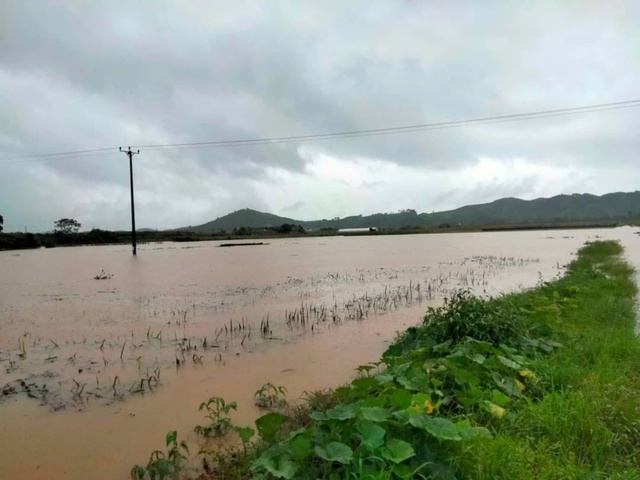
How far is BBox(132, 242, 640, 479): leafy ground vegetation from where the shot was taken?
262cm

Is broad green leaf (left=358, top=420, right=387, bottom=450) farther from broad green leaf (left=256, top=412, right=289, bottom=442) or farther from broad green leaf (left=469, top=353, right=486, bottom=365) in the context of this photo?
broad green leaf (left=469, top=353, right=486, bottom=365)

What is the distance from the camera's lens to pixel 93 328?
370 inches

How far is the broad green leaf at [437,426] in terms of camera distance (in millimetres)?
2559

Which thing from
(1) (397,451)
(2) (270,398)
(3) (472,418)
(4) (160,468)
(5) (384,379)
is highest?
(1) (397,451)

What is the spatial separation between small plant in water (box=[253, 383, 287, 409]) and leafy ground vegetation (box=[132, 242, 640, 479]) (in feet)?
0.52

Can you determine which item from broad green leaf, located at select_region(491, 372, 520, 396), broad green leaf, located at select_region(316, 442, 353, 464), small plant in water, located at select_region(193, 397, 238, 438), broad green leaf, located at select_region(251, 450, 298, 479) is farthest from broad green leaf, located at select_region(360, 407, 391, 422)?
small plant in water, located at select_region(193, 397, 238, 438)

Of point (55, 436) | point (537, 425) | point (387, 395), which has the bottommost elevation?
point (55, 436)

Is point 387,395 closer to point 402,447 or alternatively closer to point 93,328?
point 402,447

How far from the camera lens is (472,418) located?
338 cm

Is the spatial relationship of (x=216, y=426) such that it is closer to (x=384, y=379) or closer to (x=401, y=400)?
(x=384, y=379)

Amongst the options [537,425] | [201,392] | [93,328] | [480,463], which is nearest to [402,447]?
[480,463]

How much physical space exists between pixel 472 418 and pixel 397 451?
1.19 meters

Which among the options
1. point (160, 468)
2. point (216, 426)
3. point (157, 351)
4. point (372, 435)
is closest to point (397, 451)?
point (372, 435)

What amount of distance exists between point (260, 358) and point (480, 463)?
4786 millimetres
